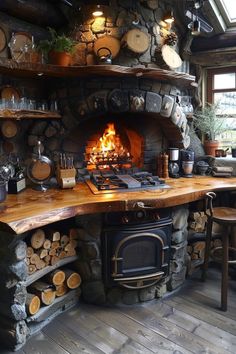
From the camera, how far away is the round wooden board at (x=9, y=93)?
106 inches

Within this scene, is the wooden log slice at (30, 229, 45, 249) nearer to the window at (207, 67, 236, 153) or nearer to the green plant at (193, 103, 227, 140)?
the green plant at (193, 103, 227, 140)

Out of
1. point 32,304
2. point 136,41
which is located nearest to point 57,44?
point 136,41

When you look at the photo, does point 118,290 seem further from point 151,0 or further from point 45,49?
point 151,0

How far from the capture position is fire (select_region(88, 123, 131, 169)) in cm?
335

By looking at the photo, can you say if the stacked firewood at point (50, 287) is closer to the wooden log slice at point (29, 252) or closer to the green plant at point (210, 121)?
the wooden log slice at point (29, 252)

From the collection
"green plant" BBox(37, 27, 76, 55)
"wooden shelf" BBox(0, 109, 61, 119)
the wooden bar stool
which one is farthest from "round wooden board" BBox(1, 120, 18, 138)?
the wooden bar stool

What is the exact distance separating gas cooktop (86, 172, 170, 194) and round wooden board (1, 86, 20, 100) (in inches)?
41.1

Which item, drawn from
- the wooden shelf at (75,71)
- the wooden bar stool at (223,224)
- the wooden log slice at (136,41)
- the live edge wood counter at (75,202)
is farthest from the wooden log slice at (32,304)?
the wooden log slice at (136,41)

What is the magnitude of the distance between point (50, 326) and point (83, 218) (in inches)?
33.1

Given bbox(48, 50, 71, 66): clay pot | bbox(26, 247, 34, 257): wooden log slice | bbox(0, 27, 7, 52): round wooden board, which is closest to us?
bbox(26, 247, 34, 257): wooden log slice

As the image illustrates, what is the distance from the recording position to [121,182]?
2.84 m

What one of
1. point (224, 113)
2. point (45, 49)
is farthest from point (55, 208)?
point (224, 113)

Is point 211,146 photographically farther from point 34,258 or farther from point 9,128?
point 34,258

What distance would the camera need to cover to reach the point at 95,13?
2766 millimetres
